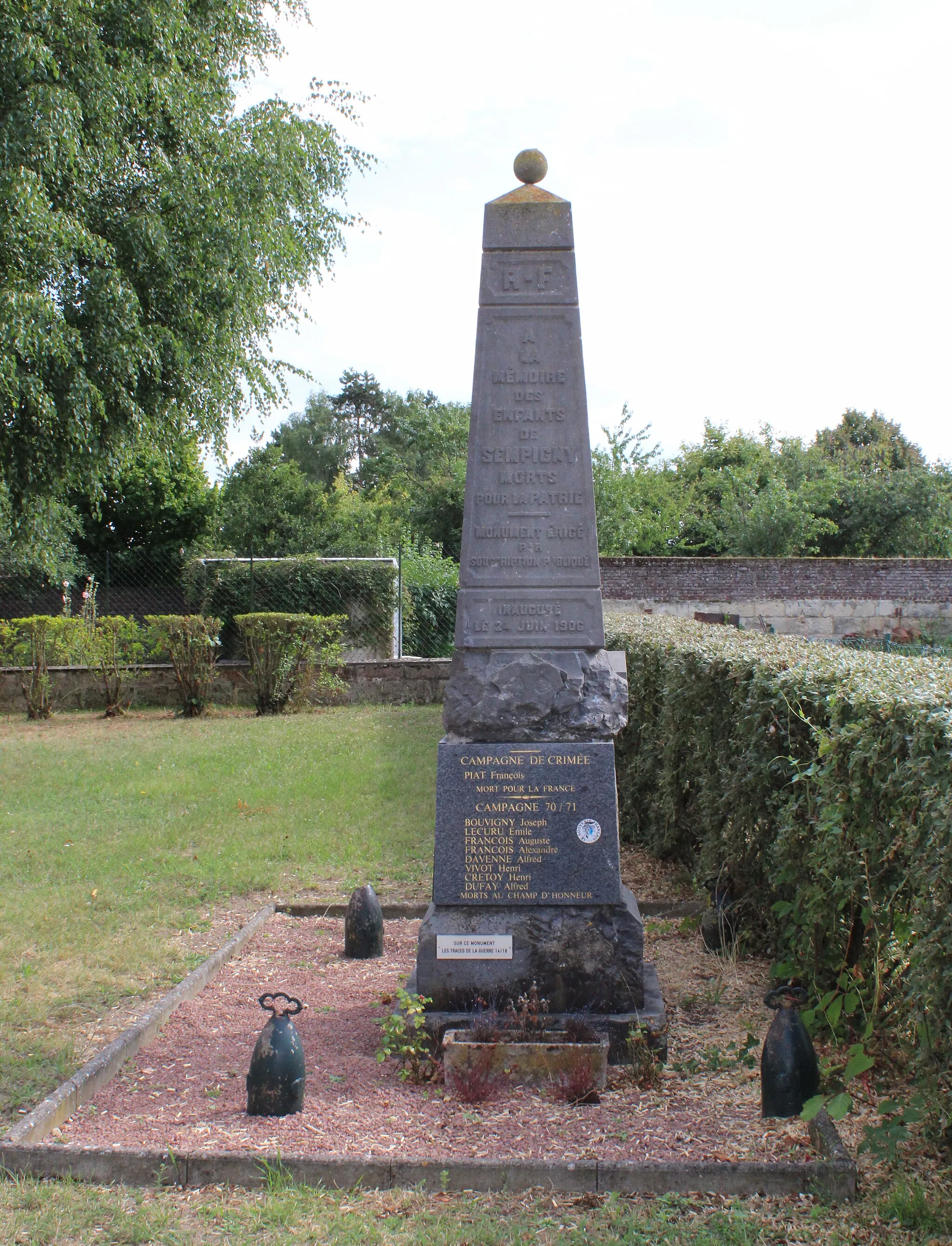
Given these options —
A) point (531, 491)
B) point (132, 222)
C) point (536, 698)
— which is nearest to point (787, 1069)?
point (536, 698)

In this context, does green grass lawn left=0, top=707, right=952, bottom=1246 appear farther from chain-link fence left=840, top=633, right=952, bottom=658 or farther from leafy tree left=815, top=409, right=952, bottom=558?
leafy tree left=815, top=409, right=952, bottom=558

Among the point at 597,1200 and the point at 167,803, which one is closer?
the point at 597,1200

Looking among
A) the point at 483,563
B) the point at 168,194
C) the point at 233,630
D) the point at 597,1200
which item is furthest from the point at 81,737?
the point at 597,1200

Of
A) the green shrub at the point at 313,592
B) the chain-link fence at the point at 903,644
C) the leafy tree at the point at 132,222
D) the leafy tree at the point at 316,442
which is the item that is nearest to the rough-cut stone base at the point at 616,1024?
the leafy tree at the point at 132,222

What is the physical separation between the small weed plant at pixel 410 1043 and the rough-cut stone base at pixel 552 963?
131 mm

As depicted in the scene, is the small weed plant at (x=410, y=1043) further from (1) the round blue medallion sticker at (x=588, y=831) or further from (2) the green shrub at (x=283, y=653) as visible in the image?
(2) the green shrub at (x=283, y=653)

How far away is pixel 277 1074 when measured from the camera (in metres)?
3.48

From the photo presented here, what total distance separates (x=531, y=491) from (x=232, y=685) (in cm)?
1143

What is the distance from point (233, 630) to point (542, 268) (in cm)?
1291

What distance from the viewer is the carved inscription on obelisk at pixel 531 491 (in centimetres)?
420

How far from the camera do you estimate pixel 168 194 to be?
11.3 meters

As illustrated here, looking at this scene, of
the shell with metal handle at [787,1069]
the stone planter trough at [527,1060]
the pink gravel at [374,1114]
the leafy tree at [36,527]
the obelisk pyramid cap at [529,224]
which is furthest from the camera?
the leafy tree at [36,527]

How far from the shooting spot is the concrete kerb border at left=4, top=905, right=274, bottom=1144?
3.37m

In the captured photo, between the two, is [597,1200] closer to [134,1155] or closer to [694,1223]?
[694,1223]
